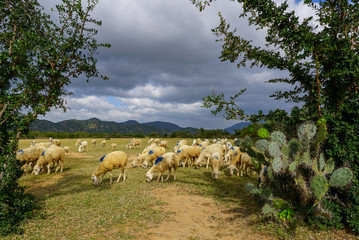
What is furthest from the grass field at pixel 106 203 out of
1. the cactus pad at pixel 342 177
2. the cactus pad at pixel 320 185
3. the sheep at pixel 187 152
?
the sheep at pixel 187 152

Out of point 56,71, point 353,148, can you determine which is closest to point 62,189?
point 56,71

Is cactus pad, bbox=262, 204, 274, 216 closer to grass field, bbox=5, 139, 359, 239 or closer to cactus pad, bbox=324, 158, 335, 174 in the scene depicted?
grass field, bbox=5, 139, 359, 239

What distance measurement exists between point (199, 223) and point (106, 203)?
5.38 meters

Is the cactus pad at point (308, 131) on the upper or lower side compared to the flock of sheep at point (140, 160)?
upper

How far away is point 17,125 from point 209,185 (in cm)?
1229

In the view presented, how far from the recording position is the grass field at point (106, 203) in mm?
6887

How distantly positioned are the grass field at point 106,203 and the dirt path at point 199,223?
52 cm

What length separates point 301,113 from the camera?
8.18 m

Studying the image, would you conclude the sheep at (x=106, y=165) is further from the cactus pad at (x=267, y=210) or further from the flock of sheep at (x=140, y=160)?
the cactus pad at (x=267, y=210)

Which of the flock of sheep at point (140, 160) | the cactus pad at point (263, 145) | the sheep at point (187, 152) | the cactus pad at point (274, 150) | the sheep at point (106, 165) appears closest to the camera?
the cactus pad at point (274, 150)

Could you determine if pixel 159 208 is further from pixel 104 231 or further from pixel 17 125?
pixel 17 125

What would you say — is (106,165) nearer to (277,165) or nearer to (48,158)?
(48,158)

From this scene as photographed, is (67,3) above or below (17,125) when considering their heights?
above

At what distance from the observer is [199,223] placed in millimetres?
7672
